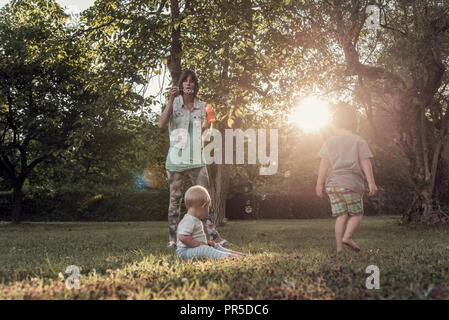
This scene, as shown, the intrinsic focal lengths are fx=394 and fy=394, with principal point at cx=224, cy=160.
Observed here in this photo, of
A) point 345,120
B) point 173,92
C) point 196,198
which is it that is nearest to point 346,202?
point 345,120

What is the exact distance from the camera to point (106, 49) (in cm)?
1241

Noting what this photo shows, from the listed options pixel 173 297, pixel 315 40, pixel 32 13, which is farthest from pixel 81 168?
pixel 173 297

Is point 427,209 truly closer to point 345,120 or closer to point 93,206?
point 345,120

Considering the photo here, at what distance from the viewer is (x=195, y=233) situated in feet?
15.3

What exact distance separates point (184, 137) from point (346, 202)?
253cm

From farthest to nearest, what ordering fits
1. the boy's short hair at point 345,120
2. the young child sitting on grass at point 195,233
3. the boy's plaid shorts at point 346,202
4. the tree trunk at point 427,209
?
the tree trunk at point 427,209 → the boy's short hair at point 345,120 → the boy's plaid shorts at point 346,202 → the young child sitting on grass at point 195,233

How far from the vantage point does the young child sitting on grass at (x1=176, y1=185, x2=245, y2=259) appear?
4.50m

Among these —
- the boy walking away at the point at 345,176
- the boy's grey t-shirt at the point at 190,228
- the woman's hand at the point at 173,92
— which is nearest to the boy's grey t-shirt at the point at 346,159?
the boy walking away at the point at 345,176

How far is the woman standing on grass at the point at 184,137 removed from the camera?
6.00 meters

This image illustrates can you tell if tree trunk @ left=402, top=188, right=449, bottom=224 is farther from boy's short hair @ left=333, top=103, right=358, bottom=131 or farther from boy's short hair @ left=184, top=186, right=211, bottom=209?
boy's short hair @ left=184, top=186, right=211, bottom=209

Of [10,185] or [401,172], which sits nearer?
[10,185]

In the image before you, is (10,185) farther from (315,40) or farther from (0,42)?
(315,40)

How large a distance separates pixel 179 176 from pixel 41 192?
1997 cm

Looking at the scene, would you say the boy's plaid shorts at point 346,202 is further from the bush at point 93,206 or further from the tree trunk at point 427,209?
the bush at point 93,206
